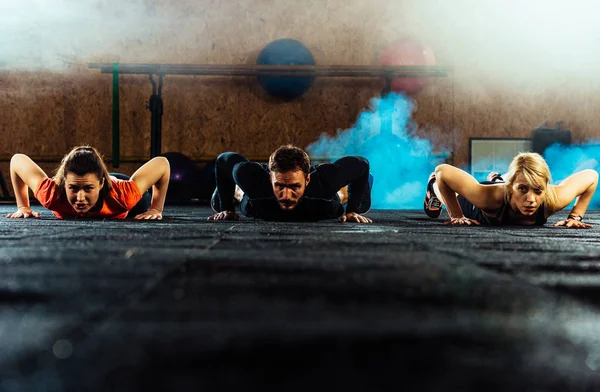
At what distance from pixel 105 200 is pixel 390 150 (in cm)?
328

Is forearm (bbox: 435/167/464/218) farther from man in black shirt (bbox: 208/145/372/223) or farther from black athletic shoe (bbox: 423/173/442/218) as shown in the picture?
black athletic shoe (bbox: 423/173/442/218)

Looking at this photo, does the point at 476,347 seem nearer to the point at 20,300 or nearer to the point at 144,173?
the point at 20,300

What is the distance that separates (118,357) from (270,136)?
5.20 m

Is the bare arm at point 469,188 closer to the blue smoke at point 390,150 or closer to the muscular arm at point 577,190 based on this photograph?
the muscular arm at point 577,190

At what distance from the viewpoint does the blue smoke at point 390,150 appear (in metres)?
5.17

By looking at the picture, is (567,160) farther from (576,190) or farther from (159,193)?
(159,193)

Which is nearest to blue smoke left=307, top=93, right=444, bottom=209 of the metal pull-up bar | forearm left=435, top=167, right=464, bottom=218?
the metal pull-up bar

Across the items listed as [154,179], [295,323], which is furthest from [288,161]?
[295,323]

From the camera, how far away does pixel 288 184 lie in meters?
2.42

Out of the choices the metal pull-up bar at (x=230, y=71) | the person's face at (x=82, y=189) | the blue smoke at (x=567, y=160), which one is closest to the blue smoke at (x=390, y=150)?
the metal pull-up bar at (x=230, y=71)

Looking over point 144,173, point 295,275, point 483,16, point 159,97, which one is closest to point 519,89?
point 483,16

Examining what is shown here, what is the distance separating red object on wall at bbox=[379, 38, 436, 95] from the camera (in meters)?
5.28

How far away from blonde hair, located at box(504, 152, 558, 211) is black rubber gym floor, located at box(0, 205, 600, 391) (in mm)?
1247

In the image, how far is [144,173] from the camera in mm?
2637
